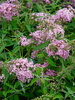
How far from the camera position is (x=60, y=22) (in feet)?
9.12

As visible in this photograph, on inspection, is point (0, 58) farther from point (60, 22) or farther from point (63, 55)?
point (60, 22)

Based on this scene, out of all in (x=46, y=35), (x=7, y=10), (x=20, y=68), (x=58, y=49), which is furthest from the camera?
(x=7, y=10)

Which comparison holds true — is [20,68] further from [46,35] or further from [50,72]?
[46,35]

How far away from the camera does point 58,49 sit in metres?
2.14

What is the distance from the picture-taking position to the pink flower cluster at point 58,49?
2141 millimetres

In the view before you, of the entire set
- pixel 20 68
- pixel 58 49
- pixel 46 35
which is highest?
pixel 46 35

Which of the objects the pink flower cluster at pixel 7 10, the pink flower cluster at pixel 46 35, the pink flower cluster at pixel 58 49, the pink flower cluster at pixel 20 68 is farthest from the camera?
the pink flower cluster at pixel 7 10

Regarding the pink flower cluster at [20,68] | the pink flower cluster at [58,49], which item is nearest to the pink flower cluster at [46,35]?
the pink flower cluster at [58,49]

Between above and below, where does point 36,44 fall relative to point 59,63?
above

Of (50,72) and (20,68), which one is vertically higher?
(20,68)

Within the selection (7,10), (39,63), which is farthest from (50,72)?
(7,10)

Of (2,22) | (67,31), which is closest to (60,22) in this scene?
(67,31)

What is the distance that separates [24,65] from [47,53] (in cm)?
39

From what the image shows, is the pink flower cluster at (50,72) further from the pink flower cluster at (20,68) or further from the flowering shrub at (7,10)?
the flowering shrub at (7,10)
